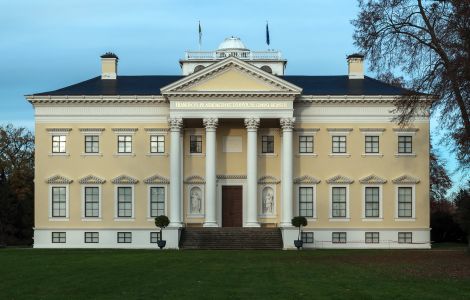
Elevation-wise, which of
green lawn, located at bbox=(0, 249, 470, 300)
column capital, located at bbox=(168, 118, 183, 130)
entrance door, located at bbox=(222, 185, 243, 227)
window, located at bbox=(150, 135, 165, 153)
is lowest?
green lawn, located at bbox=(0, 249, 470, 300)

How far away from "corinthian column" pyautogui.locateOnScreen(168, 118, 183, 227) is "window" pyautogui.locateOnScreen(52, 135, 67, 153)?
7444mm

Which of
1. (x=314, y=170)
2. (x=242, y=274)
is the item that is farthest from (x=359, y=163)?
(x=242, y=274)

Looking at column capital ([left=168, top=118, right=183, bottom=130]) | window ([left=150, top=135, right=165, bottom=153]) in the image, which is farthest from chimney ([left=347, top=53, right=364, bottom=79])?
window ([left=150, top=135, right=165, bottom=153])

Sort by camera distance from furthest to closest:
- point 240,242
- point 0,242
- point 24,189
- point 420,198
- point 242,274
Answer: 1. point 24,189
2. point 0,242
3. point 420,198
4. point 240,242
5. point 242,274

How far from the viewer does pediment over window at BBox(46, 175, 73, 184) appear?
5478 cm

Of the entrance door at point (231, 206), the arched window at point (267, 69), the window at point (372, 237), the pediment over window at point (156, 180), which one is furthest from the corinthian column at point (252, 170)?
the arched window at point (267, 69)

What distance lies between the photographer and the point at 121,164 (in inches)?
2165

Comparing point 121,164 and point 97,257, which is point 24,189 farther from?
point 97,257

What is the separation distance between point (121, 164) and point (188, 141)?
15.3 ft

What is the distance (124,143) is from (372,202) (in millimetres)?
16767

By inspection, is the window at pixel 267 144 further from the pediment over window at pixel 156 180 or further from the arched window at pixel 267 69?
the arched window at pixel 267 69

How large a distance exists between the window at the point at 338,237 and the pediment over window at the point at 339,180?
3.33 meters

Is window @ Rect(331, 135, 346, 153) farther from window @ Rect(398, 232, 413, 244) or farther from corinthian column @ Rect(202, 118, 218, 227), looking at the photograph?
corinthian column @ Rect(202, 118, 218, 227)

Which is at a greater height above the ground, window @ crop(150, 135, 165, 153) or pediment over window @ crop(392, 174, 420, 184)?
window @ crop(150, 135, 165, 153)
